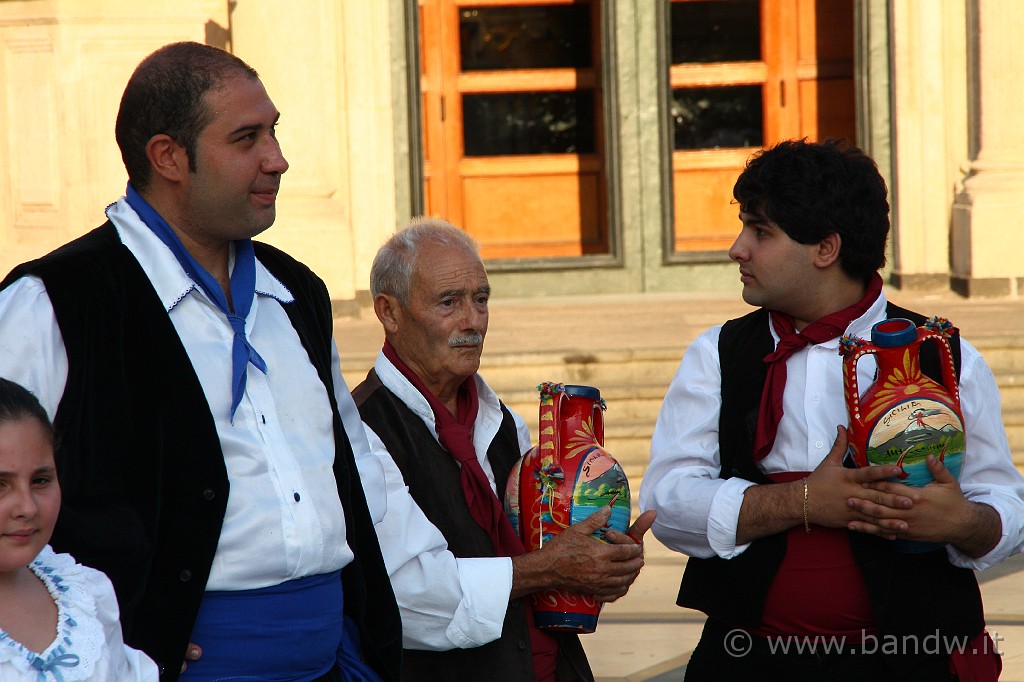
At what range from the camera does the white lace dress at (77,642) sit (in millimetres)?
1828

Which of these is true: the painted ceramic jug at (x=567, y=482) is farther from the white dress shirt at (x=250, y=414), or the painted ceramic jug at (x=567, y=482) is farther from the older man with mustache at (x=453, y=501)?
the white dress shirt at (x=250, y=414)

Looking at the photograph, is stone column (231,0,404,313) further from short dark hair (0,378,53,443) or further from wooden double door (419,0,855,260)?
short dark hair (0,378,53,443)

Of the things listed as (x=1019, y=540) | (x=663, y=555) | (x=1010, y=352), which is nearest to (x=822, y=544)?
(x=1019, y=540)

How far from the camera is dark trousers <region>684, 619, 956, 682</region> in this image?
261 cm

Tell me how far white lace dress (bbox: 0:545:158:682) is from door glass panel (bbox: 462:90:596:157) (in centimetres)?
845

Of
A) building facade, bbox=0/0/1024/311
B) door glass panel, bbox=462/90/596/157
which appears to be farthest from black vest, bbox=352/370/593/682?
door glass panel, bbox=462/90/596/157

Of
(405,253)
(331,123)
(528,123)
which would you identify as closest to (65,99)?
(331,123)

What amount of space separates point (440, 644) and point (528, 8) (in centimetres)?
803

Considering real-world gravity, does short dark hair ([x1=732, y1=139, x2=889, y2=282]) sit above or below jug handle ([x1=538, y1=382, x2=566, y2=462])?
above

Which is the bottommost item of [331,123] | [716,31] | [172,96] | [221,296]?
[221,296]

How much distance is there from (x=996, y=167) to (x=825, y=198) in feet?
22.8

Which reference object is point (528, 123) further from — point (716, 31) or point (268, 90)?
point (268, 90)

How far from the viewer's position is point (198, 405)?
7.03 ft

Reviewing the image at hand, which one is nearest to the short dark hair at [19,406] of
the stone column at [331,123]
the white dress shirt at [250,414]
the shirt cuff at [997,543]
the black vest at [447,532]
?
the white dress shirt at [250,414]
